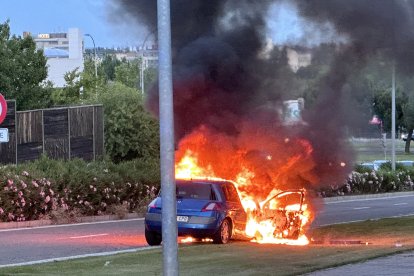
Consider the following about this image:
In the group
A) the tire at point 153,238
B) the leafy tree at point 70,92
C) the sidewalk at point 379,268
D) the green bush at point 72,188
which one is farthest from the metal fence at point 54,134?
the sidewalk at point 379,268

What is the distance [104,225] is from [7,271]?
12.5 m

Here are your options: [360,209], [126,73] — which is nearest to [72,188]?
[360,209]

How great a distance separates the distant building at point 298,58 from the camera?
2353 cm

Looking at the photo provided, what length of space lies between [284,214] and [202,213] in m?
2.01

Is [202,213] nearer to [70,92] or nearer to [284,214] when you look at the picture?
[284,214]

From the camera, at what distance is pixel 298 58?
2370 centimetres

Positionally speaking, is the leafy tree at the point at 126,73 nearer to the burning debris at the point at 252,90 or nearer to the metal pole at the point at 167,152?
the burning debris at the point at 252,90

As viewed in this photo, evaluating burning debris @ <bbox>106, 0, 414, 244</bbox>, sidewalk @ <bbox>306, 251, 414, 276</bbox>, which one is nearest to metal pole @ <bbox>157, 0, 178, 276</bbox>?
sidewalk @ <bbox>306, 251, 414, 276</bbox>

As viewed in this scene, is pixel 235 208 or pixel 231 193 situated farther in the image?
pixel 231 193

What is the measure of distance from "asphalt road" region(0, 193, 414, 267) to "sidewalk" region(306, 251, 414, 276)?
224 inches

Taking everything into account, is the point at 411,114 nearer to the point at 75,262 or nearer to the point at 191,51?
the point at 191,51

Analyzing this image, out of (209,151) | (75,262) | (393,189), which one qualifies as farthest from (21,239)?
(393,189)

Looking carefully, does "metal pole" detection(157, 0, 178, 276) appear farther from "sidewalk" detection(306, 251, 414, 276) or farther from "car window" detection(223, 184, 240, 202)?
"car window" detection(223, 184, 240, 202)

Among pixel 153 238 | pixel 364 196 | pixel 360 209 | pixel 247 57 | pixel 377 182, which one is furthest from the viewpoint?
pixel 377 182
